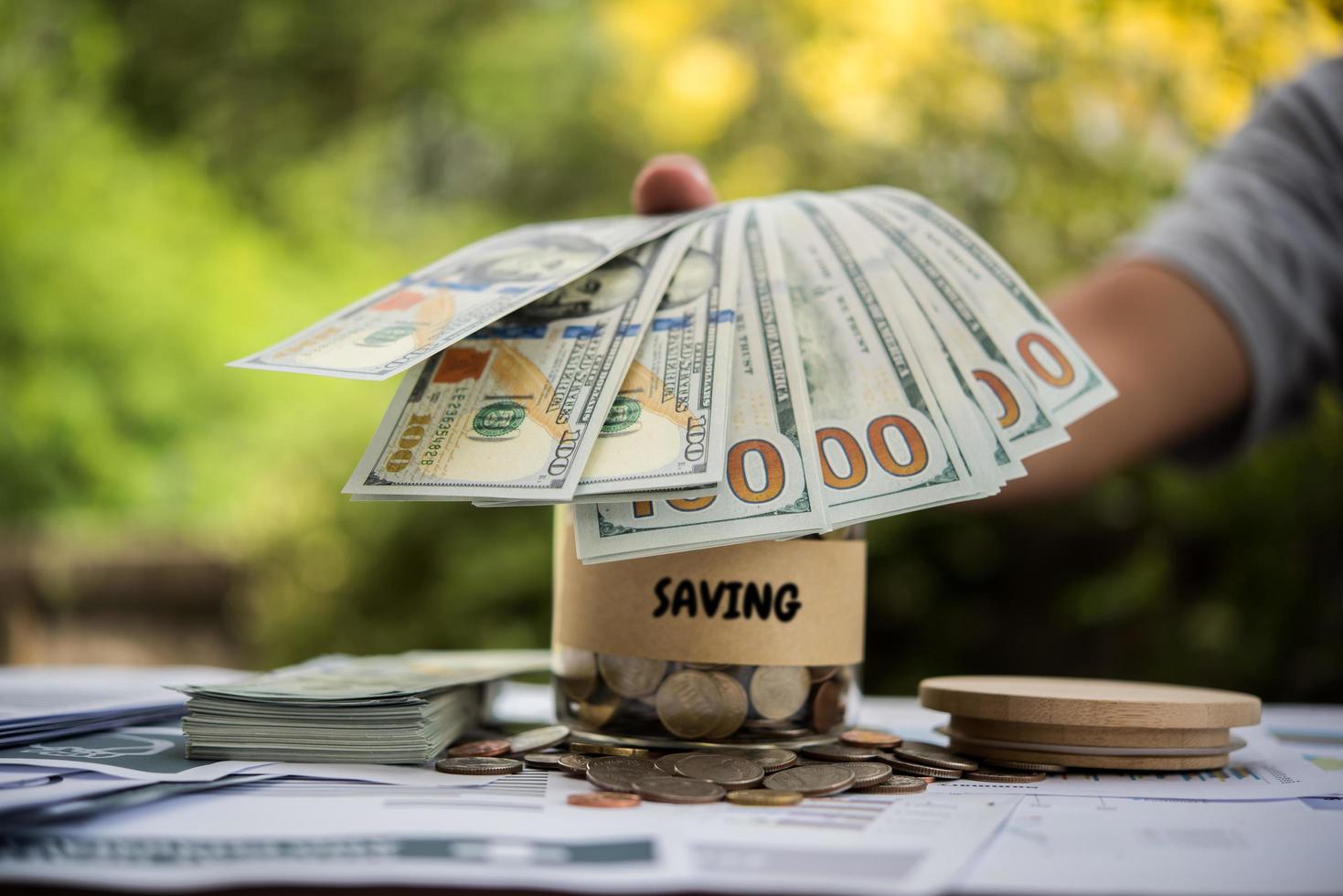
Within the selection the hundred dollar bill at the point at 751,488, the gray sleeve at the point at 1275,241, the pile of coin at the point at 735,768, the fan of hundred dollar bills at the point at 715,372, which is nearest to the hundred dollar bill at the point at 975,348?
the fan of hundred dollar bills at the point at 715,372

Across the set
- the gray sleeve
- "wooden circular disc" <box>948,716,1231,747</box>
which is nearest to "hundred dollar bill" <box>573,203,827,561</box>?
"wooden circular disc" <box>948,716,1231,747</box>

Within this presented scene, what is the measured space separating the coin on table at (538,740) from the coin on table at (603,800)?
0.13m

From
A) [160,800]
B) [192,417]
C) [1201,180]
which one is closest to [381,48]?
[192,417]

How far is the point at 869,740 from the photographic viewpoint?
2.46ft

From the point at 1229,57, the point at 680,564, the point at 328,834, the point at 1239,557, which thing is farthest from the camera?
the point at 1239,557

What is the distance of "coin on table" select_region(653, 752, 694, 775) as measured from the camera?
636 millimetres

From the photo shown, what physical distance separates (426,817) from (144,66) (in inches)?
184

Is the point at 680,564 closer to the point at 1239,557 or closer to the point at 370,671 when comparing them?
the point at 370,671

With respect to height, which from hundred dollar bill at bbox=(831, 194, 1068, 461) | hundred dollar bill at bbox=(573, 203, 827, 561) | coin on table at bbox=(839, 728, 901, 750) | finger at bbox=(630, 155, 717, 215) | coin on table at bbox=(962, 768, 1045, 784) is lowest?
coin on table at bbox=(962, 768, 1045, 784)

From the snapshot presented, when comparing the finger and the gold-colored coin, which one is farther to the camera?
the finger

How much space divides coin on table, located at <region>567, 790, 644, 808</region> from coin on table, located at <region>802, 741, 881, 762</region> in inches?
6.2

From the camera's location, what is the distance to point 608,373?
0.68m

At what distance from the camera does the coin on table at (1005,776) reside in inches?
26.3

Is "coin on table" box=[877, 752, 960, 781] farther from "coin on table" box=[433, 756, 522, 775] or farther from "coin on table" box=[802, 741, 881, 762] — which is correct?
"coin on table" box=[433, 756, 522, 775]
